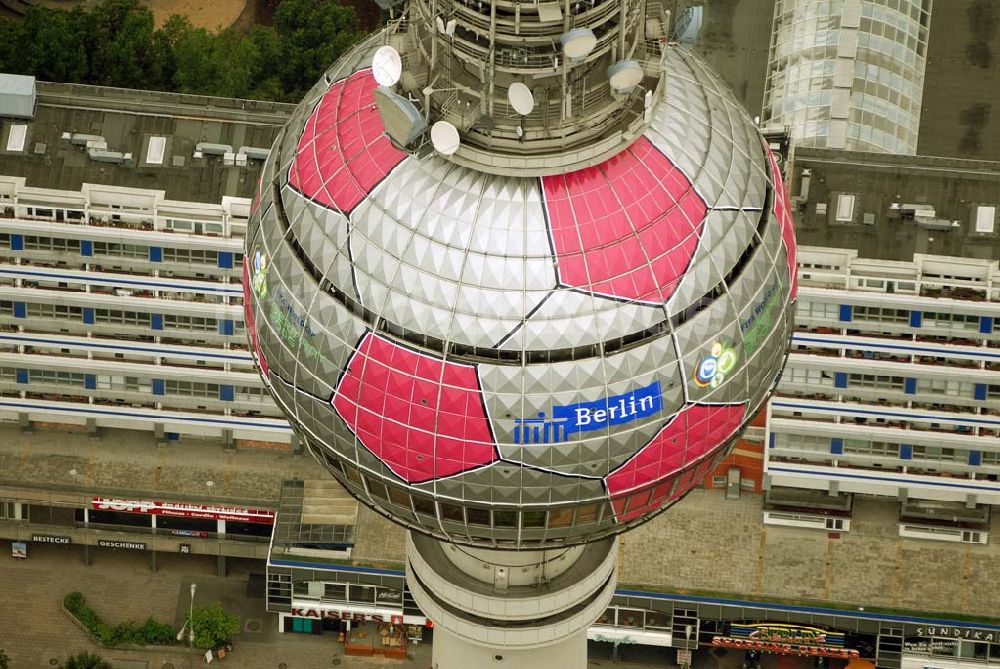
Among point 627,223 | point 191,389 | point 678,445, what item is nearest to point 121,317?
point 191,389

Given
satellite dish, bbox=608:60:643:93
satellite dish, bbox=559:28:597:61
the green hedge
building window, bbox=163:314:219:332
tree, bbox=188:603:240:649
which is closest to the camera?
satellite dish, bbox=559:28:597:61

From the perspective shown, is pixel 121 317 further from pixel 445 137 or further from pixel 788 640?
pixel 445 137

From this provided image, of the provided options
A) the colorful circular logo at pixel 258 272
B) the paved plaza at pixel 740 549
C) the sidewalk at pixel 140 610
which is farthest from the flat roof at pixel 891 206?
the colorful circular logo at pixel 258 272

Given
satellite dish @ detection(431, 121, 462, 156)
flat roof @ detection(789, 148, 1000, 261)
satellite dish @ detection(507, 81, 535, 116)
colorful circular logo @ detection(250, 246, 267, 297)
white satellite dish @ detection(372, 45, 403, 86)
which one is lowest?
colorful circular logo @ detection(250, 246, 267, 297)

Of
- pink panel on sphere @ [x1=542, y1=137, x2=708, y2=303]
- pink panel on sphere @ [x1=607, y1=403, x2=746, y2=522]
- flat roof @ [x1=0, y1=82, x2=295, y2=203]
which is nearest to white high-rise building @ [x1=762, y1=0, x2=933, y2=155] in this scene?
flat roof @ [x1=0, y1=82, x2=295, y2=203]

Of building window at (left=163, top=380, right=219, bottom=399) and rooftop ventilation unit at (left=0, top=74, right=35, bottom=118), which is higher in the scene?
rooftop ventilation unit at (left=0, top=74, right=35, bottom=118)

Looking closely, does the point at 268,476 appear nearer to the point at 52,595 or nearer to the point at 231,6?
the point at 52,595

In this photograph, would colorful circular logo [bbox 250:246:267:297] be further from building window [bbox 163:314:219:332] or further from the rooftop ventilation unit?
the rooftop ventilation unit
